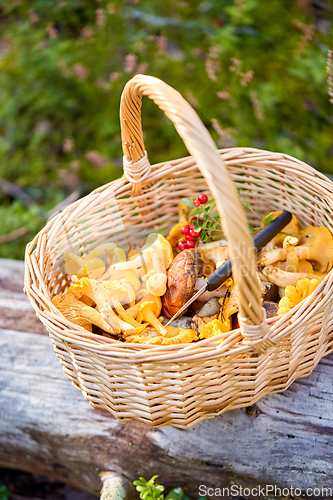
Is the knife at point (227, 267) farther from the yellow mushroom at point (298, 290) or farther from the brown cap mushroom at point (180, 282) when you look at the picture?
the yellow mushroom at point (298, 290)

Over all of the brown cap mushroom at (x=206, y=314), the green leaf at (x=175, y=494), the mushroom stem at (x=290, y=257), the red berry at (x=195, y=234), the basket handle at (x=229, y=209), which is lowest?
the green leaf at (x=175, y=494)

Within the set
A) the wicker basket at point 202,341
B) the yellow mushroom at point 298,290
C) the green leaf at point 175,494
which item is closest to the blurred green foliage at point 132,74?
the wicker basket at point 202,341

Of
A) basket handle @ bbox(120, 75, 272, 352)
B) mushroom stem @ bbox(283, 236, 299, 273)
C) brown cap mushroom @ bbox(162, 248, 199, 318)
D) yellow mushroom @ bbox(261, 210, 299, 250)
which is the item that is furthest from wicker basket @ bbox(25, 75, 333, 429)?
brown cap mushroom @ bbox(162, 248, 199, 318)

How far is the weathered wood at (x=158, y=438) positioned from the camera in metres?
1.45

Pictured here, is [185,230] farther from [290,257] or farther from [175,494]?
[175,494]

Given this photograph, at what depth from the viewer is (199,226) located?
1687 mm

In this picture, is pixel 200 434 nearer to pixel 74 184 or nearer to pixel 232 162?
pixel 232 162

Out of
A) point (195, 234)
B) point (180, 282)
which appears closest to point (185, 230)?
point (195, 234)

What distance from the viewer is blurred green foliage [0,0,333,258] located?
3.01m

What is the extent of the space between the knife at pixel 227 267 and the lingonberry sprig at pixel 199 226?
20cm

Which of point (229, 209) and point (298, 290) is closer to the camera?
point (229, 209)

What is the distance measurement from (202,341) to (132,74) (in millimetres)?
2818

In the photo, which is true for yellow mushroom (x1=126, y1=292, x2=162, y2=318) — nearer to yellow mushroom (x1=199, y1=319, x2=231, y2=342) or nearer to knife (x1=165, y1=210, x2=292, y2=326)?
knife (x1=165, y1=210, x2=292, y2=326)

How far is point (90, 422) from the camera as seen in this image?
5.40 ft
